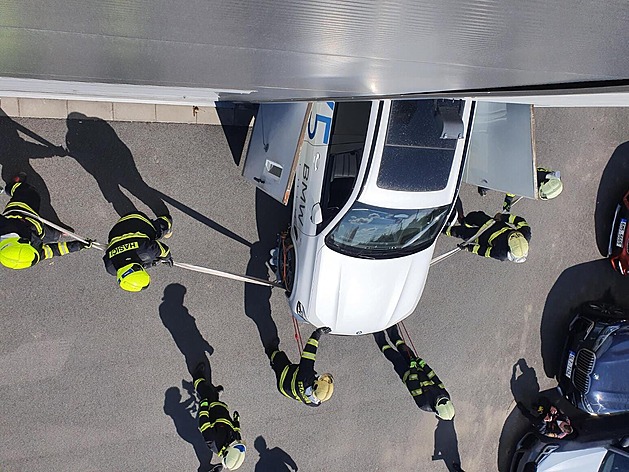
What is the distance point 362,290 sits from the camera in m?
4.88

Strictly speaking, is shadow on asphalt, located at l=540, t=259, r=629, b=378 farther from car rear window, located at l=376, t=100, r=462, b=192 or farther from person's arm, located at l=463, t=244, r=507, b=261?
car rear window, located at l=376, t=100, r=462, b=192

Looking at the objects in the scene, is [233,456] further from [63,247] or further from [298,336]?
[63,247]

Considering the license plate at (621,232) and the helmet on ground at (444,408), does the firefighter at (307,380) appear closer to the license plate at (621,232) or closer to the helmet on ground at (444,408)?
the helmet on ground at (444,408)

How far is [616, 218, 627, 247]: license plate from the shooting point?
22.8 feet

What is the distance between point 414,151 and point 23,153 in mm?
3964

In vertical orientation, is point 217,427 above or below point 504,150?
below

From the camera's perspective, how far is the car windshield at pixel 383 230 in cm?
448

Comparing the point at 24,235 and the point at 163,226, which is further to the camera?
the point at 163,226

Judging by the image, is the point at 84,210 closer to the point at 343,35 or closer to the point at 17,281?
the point at 17,281

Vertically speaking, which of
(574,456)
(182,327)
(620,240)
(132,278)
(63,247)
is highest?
(132,278)

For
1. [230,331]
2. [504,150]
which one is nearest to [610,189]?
[504,150]

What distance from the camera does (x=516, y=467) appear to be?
6910 mm

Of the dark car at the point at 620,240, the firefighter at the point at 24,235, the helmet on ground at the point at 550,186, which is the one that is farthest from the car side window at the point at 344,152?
the dark car at the point at 620,240

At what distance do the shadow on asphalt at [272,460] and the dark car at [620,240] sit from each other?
18.0 ft
